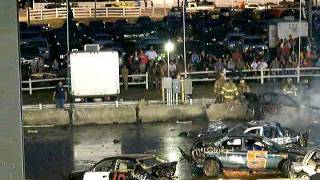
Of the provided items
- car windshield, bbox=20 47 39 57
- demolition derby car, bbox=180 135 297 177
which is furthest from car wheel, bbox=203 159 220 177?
car windshield, bbox=20 47 39 57

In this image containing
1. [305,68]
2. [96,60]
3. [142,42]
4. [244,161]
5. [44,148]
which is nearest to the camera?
[244,161]

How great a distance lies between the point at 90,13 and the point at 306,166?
49.4m

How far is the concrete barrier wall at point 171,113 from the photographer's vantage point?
28578mm

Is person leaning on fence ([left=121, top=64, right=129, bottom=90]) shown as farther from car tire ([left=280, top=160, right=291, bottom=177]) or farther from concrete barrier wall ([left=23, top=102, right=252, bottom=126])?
car tire ([left=280, top=160, right=291, bottom=177])

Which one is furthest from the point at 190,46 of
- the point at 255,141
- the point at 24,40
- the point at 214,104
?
the point at 255,141

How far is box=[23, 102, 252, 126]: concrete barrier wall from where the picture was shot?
2830cm

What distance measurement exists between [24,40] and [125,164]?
3104 cm

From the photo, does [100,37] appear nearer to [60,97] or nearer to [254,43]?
[254,43]

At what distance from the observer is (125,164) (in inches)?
672

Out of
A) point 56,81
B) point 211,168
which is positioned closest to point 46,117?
point 56,81

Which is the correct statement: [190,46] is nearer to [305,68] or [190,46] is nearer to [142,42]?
[142,42]

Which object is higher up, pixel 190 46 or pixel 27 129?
pixel 190 46

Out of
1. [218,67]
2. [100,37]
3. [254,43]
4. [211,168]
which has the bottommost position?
[211,168]

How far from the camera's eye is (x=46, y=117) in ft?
92.6
